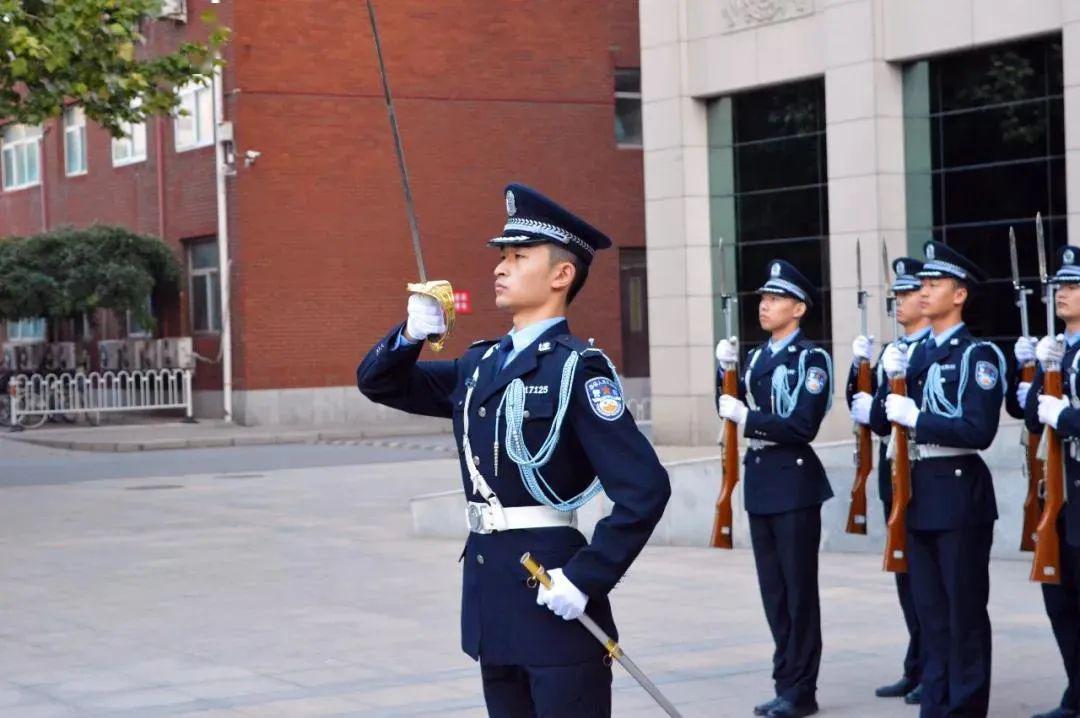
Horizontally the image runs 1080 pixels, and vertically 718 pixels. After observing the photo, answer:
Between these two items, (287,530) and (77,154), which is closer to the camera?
(287,530)

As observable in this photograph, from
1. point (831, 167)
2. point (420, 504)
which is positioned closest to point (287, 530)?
point (420, 504)

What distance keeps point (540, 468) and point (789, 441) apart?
3.50 meters

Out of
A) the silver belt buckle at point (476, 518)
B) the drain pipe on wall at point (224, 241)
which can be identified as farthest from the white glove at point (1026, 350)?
the drain pipe on wall at point (224, 241)

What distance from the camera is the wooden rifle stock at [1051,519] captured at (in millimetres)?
7641

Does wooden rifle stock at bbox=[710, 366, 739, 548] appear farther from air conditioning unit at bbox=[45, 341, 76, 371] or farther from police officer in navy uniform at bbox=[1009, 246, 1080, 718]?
air conditioning unit at bbox=[45, 341, 76, 371]

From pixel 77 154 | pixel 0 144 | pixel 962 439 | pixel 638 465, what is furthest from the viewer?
pixel 0 144

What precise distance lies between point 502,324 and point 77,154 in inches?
426

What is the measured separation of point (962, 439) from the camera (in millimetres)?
7492

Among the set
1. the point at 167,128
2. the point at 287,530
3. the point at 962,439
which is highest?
the point at 167,128

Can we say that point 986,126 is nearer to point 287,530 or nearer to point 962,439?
point 287,530

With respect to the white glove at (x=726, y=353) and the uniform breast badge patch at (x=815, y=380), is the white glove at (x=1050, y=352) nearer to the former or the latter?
the uniform breast badge patch at (x=815, y=380)

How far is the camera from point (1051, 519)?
25.1 feet

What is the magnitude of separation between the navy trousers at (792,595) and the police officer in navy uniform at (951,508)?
1.97 feet

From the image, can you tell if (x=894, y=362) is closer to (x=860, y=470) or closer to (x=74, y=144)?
(x=860, y=470)
